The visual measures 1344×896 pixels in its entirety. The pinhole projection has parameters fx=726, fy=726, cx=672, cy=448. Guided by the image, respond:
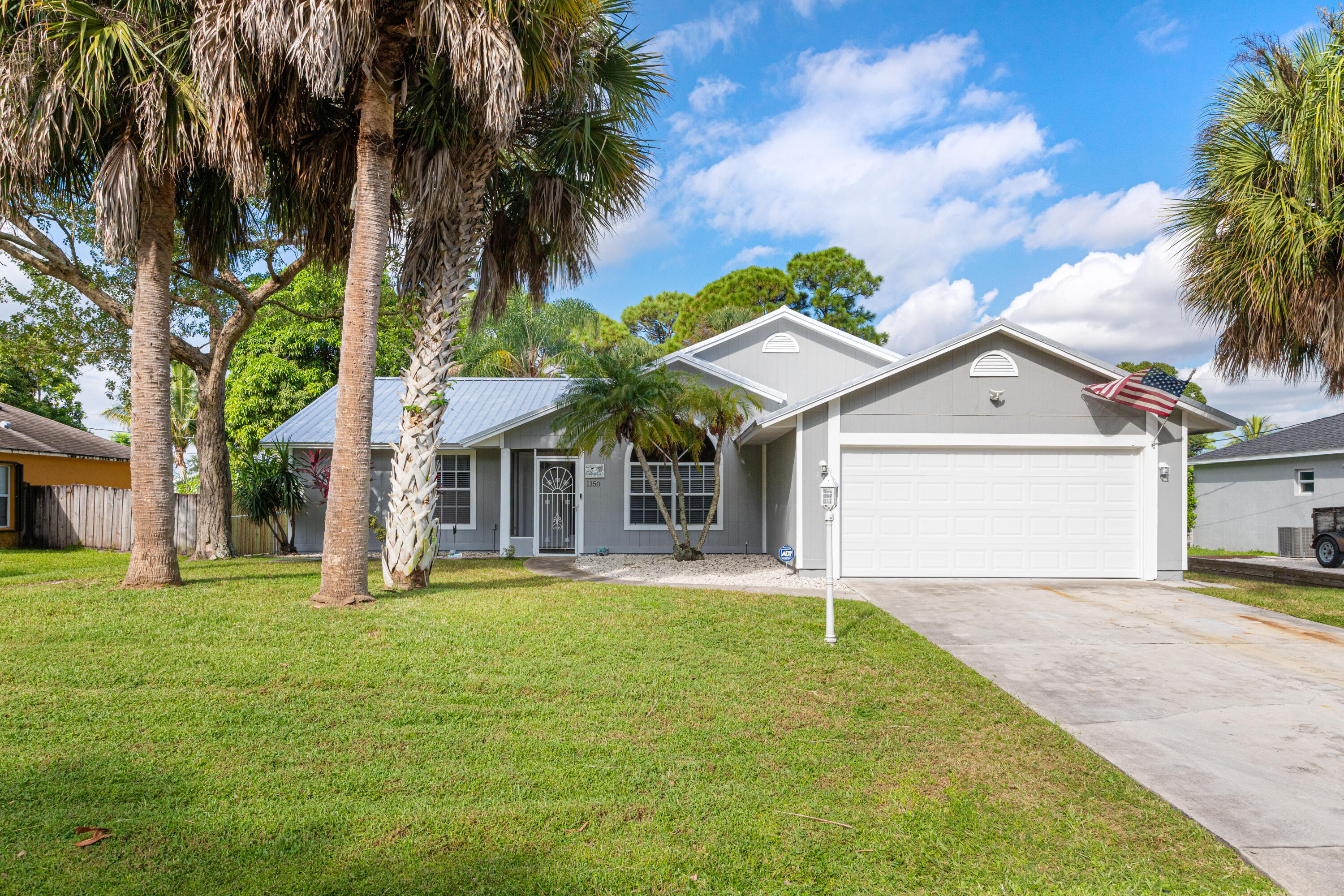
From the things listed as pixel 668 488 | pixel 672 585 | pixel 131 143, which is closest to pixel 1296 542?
pixel 668 488

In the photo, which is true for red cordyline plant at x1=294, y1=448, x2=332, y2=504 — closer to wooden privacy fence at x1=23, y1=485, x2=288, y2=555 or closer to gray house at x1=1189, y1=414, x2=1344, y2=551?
wooden privacy fence at x1=23, y1=485, x2=288, y2=555

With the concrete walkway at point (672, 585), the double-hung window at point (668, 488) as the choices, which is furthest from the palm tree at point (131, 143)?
the double-hung window at point (668, 488)

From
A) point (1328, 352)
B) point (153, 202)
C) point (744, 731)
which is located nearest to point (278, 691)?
point (744, 731)

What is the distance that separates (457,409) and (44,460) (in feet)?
36.6

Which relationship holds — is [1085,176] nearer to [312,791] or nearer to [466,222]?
[466,222]

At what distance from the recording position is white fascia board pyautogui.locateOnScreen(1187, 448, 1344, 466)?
59.8 feet

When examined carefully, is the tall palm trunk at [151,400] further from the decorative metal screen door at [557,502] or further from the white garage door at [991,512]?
the white garage door at [991,512]

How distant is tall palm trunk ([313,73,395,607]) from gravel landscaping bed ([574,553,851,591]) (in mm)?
4368

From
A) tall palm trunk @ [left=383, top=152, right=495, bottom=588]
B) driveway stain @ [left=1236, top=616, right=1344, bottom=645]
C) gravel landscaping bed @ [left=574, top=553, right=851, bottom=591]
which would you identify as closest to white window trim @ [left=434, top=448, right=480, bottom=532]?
gravel landscaping bed @ [left=574, top=553, right=851, bottom=591]

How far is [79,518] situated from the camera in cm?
1683

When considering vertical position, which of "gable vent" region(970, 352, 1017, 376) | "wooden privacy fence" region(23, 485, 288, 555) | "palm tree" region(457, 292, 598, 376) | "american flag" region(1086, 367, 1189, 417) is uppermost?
"palm tree" region(457, 292, 598, 376)

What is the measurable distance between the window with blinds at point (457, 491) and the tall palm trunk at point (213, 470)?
411cm

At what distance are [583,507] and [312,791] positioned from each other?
11.5m

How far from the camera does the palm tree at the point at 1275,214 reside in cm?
969
